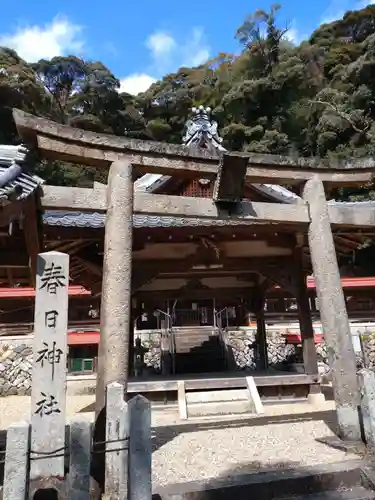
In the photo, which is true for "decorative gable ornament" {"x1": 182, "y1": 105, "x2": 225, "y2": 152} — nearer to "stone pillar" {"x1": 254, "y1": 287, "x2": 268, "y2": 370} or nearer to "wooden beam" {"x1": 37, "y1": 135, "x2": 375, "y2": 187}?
"stone pillar" {"x1": 254, "y1": 287, "x2": 268, "y2": 370}

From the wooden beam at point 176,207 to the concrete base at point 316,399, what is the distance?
4864 mm

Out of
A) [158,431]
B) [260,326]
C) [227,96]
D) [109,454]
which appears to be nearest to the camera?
[109,454]

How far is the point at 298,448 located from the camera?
4859mm

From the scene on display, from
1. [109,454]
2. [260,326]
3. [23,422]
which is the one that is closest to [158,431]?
[109,454]

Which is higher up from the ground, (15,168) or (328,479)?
(15,168)

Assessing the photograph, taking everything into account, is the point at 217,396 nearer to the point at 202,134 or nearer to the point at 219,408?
the point at 219,408

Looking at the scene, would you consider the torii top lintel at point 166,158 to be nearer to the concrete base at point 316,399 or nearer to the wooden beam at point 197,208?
the wooden beam at point 197,208

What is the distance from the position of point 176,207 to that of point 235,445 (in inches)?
137

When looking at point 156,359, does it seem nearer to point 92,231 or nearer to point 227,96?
point 92,231

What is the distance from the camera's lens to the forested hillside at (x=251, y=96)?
3281 cm

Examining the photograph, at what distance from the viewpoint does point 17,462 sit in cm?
287

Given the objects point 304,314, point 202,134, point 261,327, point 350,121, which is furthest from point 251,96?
point 304,314

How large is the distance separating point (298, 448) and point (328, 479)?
1.06 m

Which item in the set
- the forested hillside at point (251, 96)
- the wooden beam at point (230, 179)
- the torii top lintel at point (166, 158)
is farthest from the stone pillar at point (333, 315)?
the forested hillside at point (251, 96)
